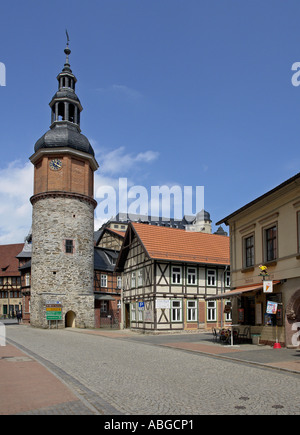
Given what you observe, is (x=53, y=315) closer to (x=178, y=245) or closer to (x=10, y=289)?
(x=178, y=245)

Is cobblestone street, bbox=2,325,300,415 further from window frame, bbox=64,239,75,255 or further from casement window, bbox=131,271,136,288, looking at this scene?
window frame, bbox=64,239,75,255

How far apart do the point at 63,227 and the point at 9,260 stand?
140 ft

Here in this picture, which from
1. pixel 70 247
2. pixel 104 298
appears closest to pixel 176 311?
pixel 70 247

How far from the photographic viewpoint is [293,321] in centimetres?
1906

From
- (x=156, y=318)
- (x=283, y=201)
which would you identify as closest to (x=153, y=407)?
(x=283, y=201)

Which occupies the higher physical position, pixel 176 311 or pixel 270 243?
pixel 270 243

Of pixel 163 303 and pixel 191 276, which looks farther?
pixel 191 276

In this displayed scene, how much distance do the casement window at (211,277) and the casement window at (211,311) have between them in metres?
1.46

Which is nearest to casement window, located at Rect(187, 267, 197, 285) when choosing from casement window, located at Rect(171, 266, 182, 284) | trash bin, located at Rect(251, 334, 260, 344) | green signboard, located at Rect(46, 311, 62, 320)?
casement window, located at Rect(171, 266, 182, 284)

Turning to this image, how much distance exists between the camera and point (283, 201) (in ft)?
65.4

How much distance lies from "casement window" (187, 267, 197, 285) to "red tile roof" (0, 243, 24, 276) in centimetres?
4997

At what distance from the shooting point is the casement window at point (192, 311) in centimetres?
3355
